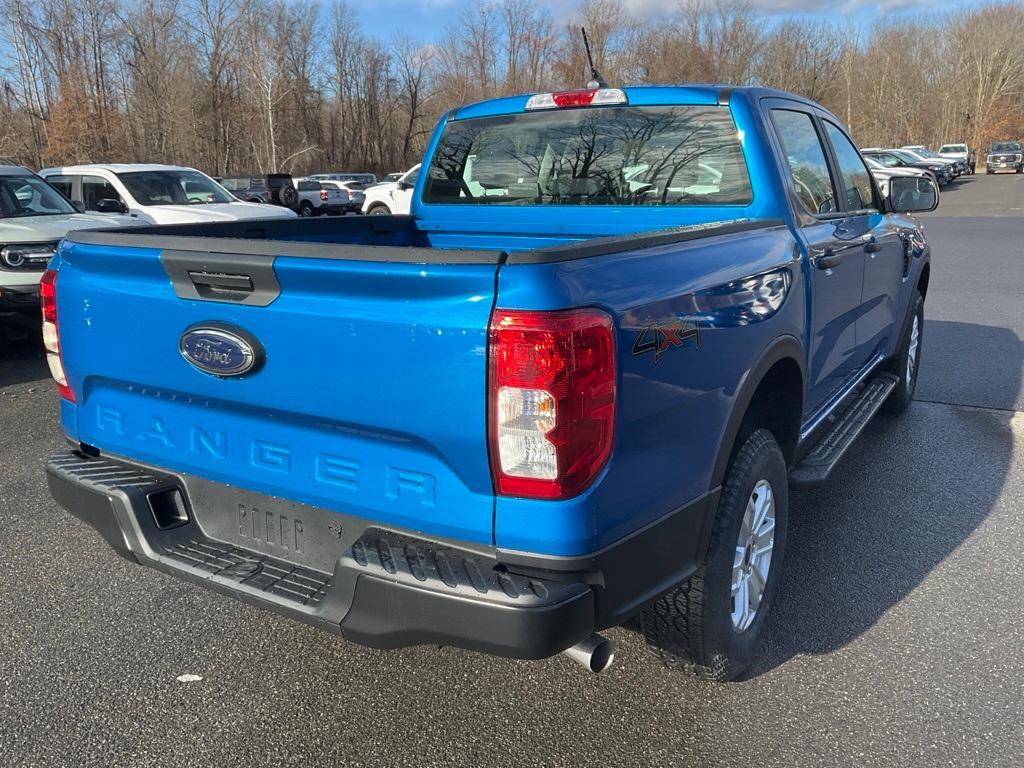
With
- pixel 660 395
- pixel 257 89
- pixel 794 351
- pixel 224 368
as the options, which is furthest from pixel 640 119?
pixel 257 89

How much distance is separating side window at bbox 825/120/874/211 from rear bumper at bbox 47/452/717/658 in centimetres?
248

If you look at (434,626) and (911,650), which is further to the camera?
(911,650)

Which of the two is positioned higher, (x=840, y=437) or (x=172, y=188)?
(x=172, y=188)

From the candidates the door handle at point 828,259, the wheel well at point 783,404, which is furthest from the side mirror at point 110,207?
the wheel well at point 783,404

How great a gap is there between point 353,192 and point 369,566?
33436 mm

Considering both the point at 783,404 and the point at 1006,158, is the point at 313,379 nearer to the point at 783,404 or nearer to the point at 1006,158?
the point at 783,404

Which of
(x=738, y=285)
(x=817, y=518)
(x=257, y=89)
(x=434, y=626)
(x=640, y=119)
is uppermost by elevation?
(x=257, y=89)

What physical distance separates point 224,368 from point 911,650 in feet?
8.26

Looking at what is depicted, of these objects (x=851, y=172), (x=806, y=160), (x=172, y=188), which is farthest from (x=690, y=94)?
(x=172, y=188)

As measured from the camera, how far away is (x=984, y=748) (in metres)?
2.55

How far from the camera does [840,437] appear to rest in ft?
13.2

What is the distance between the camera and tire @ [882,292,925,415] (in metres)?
5.51

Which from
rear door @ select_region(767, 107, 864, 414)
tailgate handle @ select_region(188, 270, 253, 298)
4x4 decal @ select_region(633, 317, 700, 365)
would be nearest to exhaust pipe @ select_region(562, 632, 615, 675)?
4x4 decal @ select_region(633, 317, 700, 365)

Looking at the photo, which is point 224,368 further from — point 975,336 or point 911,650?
point 975,336
